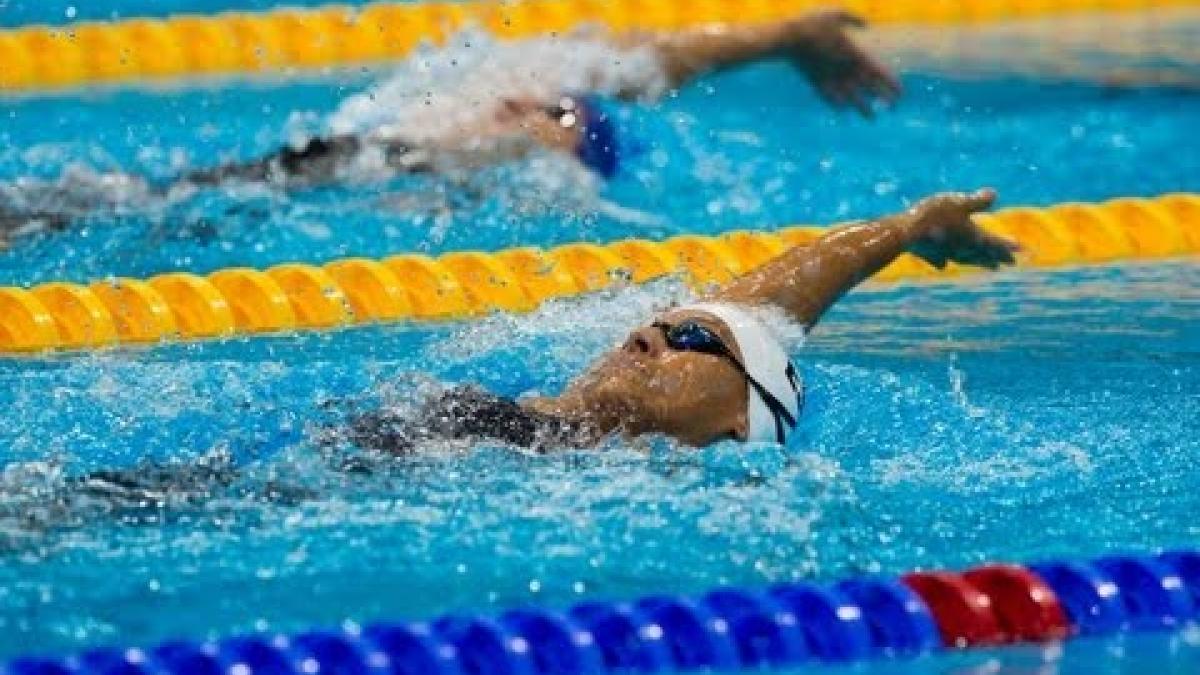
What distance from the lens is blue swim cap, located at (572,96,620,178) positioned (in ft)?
18.5

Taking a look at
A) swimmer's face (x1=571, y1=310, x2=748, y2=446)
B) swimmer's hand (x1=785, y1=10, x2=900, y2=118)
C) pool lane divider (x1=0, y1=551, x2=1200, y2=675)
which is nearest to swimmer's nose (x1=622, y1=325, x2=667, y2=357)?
swimmer's face (x1=571, y1=310, x2=748, y2=446)

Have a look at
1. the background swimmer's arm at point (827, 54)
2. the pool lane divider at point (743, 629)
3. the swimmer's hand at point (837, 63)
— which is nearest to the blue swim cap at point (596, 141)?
the background swimmer's arm at point (827, 54)

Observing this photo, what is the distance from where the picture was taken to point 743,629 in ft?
9.44

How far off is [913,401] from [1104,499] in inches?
22.8

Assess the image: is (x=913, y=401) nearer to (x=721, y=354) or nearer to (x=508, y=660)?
(x=721, y=354)

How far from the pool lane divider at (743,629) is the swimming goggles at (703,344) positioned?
644 millimetres

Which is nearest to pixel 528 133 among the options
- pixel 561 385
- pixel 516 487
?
pixel 561 385

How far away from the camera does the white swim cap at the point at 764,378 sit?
3.60 meters

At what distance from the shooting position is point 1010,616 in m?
2.95

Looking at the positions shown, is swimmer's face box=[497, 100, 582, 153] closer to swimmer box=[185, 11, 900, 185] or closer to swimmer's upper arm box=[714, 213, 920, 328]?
swimmer box=[185, 11, 900, 185]

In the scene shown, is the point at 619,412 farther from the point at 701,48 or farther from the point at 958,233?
the point at 701,48

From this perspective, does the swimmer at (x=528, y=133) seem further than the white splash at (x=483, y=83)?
No

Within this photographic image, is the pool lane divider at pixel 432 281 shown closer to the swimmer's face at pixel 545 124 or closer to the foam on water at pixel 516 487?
the foam on water at pixel 516 487

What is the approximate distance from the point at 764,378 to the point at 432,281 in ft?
4.72
